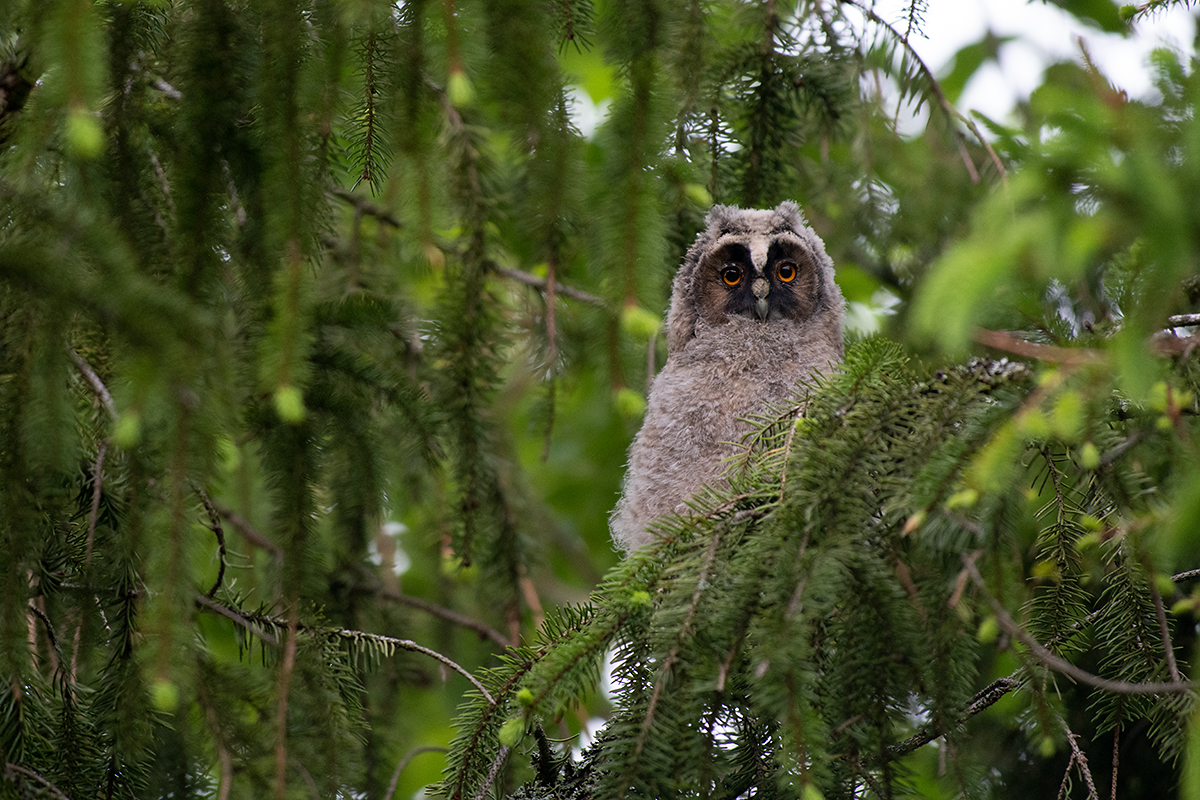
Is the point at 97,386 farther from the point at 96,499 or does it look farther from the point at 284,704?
the point at 284,704

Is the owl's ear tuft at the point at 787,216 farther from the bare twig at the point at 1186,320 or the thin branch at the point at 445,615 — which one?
the thin branch at the point at 445,615

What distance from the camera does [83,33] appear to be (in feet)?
4.55

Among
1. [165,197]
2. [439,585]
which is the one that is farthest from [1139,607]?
[439,585]

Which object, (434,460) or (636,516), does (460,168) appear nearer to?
(434,460)

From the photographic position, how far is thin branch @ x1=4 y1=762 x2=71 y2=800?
157 centimetres

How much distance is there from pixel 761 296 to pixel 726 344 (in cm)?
20

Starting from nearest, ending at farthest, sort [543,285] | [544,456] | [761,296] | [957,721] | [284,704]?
[957,721]
[284,704]
[544,456]
[543,285]
[761,296]

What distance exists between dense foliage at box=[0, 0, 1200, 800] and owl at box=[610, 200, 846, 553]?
0.39 m

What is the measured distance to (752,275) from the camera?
313cm

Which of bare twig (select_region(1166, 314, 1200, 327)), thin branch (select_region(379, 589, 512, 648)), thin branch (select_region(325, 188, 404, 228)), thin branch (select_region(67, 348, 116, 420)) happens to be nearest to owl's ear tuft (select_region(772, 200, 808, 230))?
thin branch (select_region(325, 188, 404, 228))

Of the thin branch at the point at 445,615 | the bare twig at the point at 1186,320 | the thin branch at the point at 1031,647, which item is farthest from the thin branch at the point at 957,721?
the thin branch at the point at 445,615

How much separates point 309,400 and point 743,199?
5.10ft

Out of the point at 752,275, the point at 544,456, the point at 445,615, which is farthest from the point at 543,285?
the point at 445,615

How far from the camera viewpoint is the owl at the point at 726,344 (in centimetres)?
282
